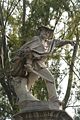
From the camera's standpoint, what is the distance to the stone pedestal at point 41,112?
790 cm

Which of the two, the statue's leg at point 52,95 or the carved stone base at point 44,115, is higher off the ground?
the statue's leg at point 52,95

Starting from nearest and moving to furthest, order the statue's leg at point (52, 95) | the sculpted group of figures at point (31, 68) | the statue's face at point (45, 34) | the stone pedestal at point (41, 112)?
the stone pedestal at point (41, 112), the statue's leg at point (52, 95), the sculpted group of figures at point (31, 68), the statue's face at point (45, 34)

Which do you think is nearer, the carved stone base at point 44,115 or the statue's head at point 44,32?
the carved stone base at point 44,115

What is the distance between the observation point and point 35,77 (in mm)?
8570

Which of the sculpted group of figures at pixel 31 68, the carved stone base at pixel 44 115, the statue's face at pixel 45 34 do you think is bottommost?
the carved stone base at pixel 44 115

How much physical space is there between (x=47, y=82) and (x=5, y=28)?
267 inches

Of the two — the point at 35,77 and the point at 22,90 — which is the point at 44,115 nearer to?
the point at 22,90

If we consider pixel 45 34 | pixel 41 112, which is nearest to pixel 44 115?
pixel 41 112

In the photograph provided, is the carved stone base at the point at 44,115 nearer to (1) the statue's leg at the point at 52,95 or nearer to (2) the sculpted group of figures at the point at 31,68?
(1) the statue's leg at the point at 52,95

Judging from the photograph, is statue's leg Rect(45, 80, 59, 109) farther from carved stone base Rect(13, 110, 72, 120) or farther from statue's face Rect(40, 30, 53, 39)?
statue's face Rect(40, 30, 53, 39)

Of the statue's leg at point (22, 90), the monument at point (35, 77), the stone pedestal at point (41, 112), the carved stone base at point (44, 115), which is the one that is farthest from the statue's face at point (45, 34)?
the carved stone base at point (44, 115)

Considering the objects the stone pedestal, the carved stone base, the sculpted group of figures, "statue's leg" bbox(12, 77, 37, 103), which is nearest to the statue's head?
the sculpted group of figures

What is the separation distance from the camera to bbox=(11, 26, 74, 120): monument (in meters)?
7.95

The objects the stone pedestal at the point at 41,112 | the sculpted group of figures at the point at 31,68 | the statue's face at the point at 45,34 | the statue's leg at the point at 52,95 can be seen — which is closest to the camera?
the stone pedestal at the point at 41,112
